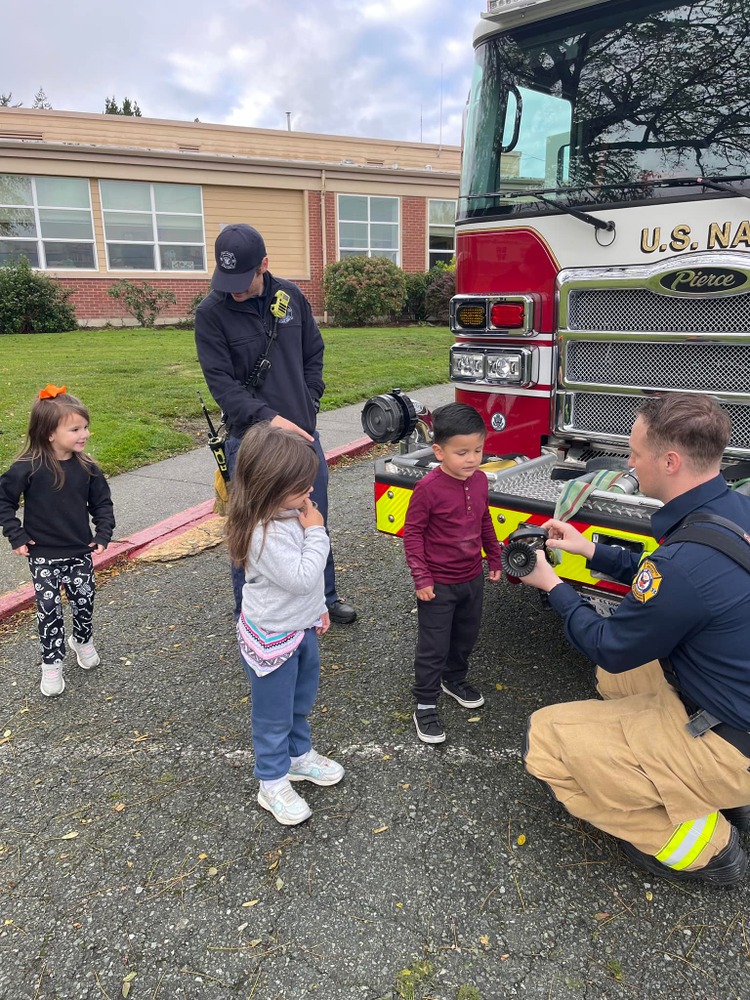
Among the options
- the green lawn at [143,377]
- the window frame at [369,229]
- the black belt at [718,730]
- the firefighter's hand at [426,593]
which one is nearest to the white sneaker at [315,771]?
the firefighter's hand at [426,593]

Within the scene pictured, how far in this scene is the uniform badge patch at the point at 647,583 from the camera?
→ 6.70 ft

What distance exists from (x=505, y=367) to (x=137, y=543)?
292 cm

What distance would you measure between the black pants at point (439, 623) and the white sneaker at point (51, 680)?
1.65 metres

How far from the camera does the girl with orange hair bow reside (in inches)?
126

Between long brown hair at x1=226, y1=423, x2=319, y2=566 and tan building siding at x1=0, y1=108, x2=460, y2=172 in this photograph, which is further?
tan building siding at x1=0, y1=108, x2=460, y2=172

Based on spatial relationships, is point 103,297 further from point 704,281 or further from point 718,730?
point 718,730

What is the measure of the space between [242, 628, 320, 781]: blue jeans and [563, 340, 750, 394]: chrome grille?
5.79ft

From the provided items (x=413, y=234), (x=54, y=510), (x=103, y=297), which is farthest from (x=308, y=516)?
(x=413, y=234)

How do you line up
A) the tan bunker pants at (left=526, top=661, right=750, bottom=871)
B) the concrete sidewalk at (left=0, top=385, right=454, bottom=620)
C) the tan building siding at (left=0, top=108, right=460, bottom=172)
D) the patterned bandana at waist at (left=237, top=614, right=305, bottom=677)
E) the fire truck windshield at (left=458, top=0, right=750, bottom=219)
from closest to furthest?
1. the tan bunker pants at (left=526, top=661, right=750, bottom=871)
2. the patterned bandana at waist at (left=237, top=614, right=305, bottom=677)
3. the fire truck windshield at (left=458, top=0, right=750, bottom=219)
4. the concrete sidewalk at (left=0, top=385, right=454, bottom=620)
5. the tan building siding at (left=0, top=108, right=460, bottom=172)

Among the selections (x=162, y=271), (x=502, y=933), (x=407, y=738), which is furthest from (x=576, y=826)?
(x=162, y=271)

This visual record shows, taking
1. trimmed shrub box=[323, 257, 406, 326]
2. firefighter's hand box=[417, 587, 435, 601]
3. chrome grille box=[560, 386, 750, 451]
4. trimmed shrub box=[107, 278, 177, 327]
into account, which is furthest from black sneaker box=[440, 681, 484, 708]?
trimmed shrub box=[107, 278, 177, 327]

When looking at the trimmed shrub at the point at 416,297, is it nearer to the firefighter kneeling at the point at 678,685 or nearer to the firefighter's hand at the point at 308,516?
the firefighter's hand at the point at 308,516

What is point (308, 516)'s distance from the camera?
94.8 inches

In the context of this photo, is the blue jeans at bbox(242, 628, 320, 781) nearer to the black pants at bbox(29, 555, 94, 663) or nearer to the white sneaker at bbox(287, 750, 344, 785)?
the white sneaker at bbox(287, 750, 344, 785)
